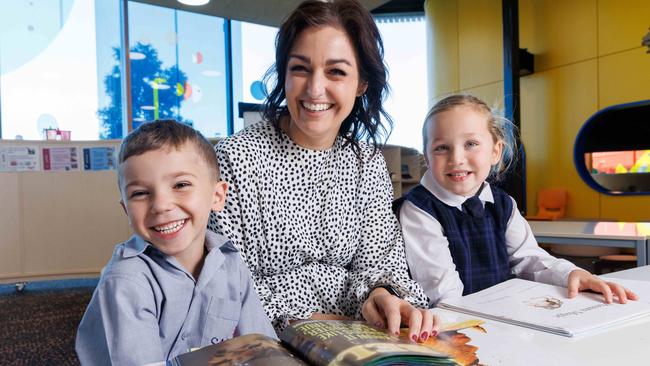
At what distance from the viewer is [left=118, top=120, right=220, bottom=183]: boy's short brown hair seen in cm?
88

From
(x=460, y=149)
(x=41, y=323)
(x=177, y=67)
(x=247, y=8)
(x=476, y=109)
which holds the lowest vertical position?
(x=41, y=323)

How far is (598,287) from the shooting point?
3.09ft

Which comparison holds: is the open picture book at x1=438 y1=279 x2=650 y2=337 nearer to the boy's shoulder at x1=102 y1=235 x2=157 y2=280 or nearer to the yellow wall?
the boy's shoulder at x1=102 y1=235 x2=157 y2=280

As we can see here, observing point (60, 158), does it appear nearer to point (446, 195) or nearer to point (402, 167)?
point (402, 167)

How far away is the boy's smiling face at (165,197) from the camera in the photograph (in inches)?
33.9

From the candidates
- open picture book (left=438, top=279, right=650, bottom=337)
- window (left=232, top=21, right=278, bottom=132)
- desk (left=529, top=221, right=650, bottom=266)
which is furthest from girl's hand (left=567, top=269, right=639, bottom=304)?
window (left=232, top=21, right=278, bottom=132)

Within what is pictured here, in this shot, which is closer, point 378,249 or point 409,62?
point 378,249

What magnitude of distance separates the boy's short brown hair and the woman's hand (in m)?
0.46

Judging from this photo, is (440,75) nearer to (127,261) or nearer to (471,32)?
(471,32)

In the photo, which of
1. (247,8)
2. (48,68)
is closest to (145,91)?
(48,68)

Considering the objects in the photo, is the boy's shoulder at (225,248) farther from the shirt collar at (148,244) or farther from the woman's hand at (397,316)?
the woman's hand at (397,316)

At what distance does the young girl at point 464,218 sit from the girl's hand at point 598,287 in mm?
198

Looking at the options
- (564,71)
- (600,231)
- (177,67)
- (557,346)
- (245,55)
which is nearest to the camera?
(557,346)

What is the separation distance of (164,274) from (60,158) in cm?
380
